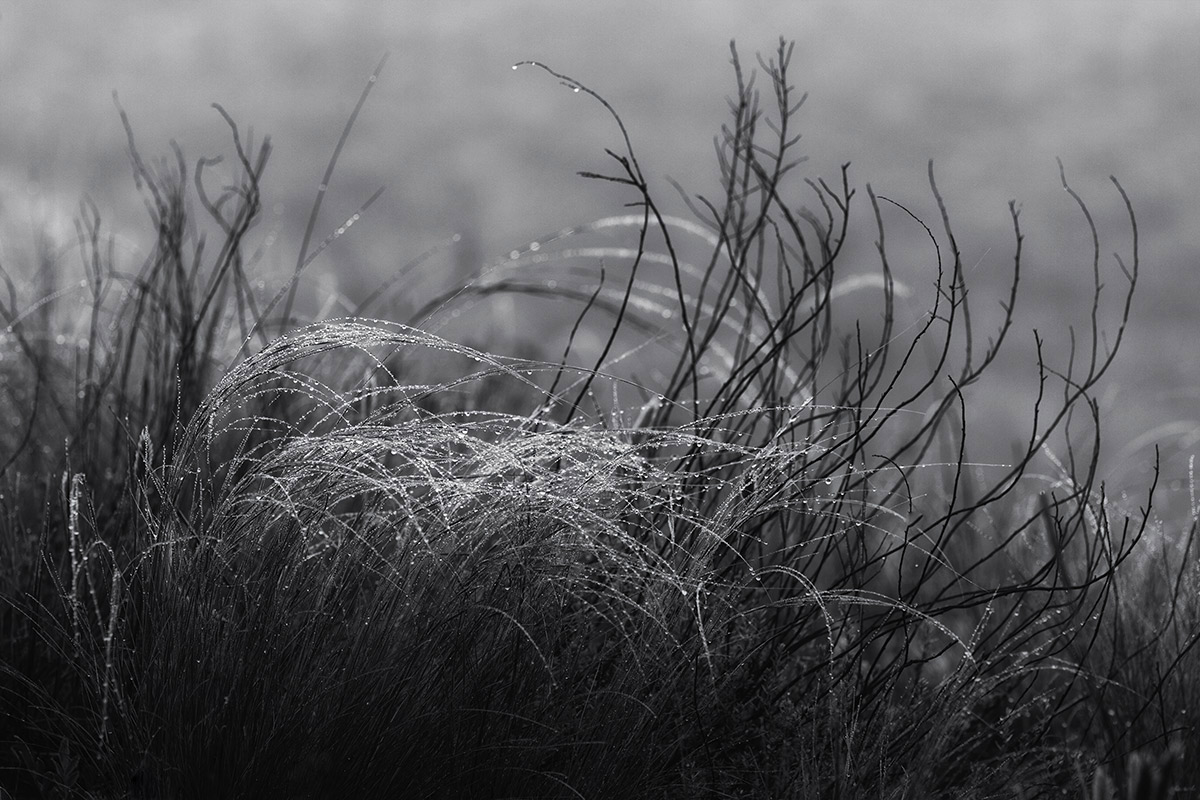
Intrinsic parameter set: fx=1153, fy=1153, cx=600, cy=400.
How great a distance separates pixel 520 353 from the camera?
17.9 ft

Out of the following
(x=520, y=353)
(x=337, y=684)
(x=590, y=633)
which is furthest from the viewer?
(x=520, y=353)

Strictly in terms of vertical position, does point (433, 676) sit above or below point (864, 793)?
above

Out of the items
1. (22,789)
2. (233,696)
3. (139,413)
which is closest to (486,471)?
(233,696)

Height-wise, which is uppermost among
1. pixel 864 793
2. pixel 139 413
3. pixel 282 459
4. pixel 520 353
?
pixel 520 353

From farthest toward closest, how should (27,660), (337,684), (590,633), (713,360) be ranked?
(713,360), (27,660), (590,633), (337,684)

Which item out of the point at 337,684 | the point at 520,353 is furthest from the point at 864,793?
the point at 520,353

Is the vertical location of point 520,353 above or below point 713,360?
above

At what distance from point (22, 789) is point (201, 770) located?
1.78 ft

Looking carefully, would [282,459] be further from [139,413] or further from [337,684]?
[139,413]

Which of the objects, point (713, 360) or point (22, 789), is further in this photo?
point (713, 360)

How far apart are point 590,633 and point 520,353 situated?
140 inches

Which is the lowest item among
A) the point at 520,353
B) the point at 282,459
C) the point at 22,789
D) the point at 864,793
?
the point at 22,789

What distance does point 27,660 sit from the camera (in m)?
2.17

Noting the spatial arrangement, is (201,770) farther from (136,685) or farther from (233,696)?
(136,685)
